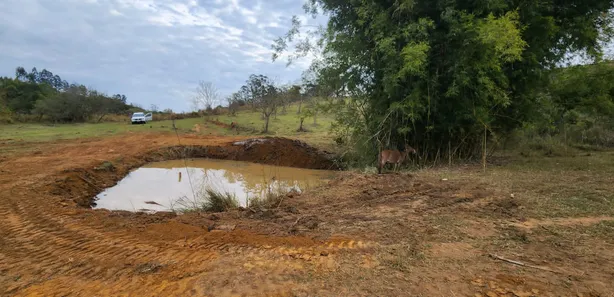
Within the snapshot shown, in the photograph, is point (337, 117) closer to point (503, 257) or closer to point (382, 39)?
point (382, 39)

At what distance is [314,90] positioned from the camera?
40.8 feet

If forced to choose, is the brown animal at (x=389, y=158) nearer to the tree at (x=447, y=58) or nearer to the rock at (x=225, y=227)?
the tree at (x=447, y=58)

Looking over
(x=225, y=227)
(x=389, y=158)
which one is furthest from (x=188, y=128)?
(x=225, y=227)

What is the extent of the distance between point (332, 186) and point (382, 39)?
405 centimetres

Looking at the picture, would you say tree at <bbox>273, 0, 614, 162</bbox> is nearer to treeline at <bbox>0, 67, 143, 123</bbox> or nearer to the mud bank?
the mud bank

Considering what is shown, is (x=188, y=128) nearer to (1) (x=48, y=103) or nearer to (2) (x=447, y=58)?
(1) (x=48, y=103)

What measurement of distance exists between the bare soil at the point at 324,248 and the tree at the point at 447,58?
9.58ft

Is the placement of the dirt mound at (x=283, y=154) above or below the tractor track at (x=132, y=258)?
above

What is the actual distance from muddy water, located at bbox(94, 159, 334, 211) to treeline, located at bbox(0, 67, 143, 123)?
64.6ft

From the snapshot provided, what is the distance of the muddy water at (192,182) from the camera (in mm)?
8109

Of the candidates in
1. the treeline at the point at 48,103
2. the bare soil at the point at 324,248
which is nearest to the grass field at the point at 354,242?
the bare soil at the point at 324,248

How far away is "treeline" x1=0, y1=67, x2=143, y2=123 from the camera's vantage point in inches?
1062

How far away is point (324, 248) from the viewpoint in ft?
12.7

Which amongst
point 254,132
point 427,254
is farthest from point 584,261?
point 254,132
